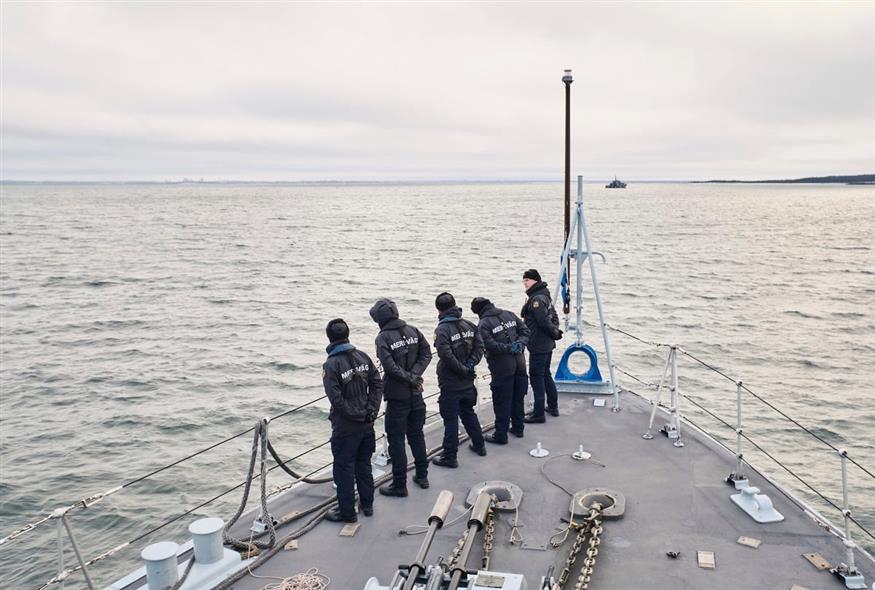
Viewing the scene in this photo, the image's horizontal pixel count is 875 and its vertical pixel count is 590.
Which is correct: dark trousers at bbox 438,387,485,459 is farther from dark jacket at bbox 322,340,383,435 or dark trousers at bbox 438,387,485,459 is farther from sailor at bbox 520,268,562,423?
sailor at bbox 520,268,562,423

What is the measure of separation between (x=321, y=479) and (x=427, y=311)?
2266 cm

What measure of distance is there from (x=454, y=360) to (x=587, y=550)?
2.46 m

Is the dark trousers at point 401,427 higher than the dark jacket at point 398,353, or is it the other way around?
the dark jacket at point 398,353

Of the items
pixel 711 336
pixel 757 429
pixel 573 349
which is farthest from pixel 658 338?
pixel 573 349

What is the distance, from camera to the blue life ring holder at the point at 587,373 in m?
10.8

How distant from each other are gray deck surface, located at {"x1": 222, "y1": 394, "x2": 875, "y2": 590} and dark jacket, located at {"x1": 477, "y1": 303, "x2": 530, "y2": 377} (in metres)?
1.12

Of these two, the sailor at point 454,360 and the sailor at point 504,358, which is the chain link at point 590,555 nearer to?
the sailor at point 454,360

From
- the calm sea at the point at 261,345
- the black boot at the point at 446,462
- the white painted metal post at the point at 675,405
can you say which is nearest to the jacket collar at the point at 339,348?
the black boot at the point at 446,462

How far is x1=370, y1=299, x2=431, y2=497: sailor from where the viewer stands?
7.16 meters

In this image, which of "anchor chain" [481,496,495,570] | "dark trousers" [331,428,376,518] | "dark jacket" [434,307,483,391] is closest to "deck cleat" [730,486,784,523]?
"anchor chain" [481,496,495,570]

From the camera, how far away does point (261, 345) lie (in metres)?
25.0

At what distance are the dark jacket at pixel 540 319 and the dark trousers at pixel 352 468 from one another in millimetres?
3125

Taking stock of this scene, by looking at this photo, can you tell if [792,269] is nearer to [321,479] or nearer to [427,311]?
[427,311]

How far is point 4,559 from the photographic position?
11.5 meters
